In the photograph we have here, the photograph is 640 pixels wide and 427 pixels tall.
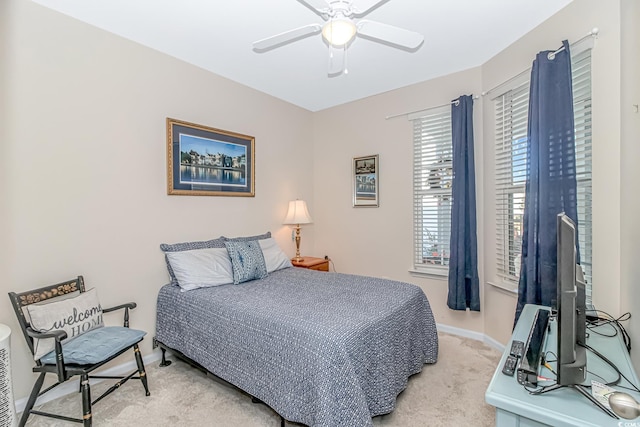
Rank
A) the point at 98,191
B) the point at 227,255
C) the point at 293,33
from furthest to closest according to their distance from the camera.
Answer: the point at 227,255 → the point at 98,191 → the point at 293,33

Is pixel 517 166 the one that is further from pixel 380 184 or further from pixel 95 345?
pixel 95 345

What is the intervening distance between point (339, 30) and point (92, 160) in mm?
2013

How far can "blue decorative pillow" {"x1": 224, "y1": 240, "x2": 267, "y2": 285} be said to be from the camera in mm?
2719

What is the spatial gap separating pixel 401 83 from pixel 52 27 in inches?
119

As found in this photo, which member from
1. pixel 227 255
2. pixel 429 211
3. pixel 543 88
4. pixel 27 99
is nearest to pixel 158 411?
pixel 227 255

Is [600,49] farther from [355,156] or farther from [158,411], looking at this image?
[158,411]

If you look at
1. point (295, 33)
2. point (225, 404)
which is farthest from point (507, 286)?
point (295, 33)

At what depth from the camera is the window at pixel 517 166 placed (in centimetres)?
199

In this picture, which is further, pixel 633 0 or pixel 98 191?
pixel 98 191

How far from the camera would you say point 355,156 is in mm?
3900

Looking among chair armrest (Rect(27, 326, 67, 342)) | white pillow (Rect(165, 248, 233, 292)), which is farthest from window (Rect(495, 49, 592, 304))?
chair armrest (Rect(27, 326, 67, 342))

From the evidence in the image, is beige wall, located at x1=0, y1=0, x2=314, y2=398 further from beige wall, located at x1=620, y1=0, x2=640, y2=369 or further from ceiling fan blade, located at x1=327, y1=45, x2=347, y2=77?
beige wall, located at x1=620, y1=0, x2=640, y2=369

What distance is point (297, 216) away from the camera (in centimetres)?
377

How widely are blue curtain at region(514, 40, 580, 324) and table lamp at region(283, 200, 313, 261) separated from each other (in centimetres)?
228
